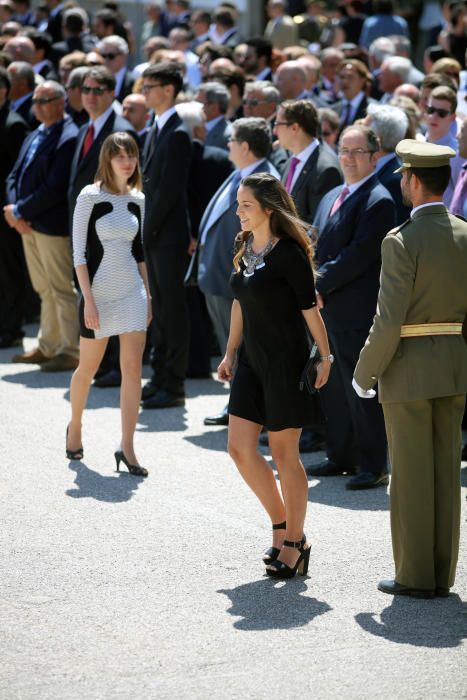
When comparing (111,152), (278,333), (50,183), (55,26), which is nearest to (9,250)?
(50,183)

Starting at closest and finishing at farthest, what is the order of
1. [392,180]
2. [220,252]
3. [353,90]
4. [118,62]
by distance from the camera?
[392,180] → [220,252] → [353,90] → [118,62]

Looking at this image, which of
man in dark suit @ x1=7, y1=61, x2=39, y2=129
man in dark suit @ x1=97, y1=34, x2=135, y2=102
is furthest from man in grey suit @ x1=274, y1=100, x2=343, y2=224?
man in dark suit @ x1=97, y1=34, x2=135, y2=102

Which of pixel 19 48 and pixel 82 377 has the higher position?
pixel 19 48

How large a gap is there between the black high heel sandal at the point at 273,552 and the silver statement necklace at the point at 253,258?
118 centimetres

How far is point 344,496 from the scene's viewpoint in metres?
7.09

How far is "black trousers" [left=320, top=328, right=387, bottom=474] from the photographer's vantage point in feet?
23.7

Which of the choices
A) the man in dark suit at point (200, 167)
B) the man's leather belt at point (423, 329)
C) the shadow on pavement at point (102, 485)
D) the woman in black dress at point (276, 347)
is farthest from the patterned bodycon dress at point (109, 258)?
the man's leather belt at point (423, 329)

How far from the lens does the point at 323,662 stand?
468 cm

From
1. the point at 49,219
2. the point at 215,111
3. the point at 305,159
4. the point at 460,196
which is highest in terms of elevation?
the point at 215,111

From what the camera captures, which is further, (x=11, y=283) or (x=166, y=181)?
(x=11, y=283)

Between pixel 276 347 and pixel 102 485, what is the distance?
2.03 m

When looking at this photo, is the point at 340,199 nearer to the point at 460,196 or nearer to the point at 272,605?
the point at 460,196

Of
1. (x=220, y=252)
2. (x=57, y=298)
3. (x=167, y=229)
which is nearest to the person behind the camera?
(x=220, y=252)

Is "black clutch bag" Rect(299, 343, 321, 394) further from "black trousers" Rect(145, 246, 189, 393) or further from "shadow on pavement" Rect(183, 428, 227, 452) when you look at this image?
"black trousers" Rect(145, 246, 189, 393)
